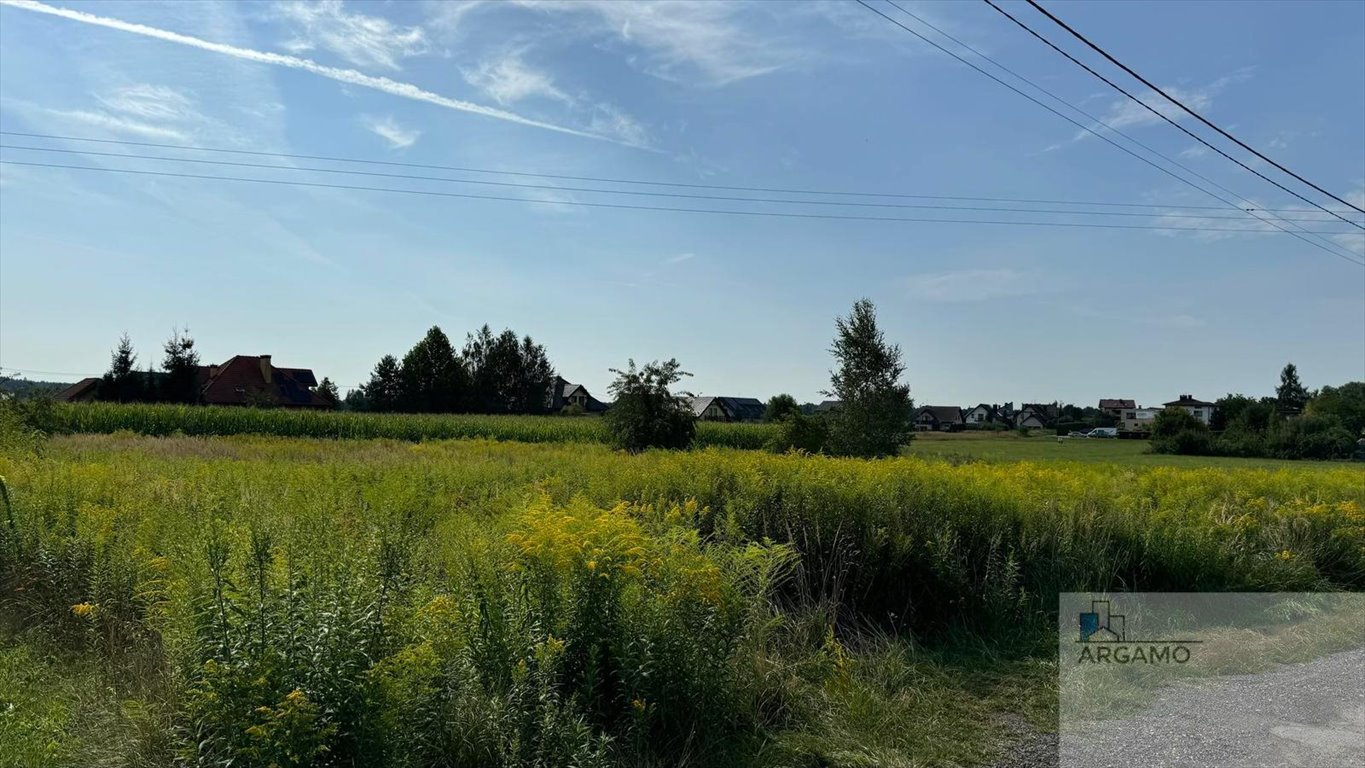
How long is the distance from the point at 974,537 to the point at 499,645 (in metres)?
4.89

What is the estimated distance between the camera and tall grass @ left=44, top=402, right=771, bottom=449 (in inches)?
1219

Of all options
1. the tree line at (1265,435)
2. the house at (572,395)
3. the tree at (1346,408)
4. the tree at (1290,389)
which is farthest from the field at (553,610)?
the tree at (1290,389)

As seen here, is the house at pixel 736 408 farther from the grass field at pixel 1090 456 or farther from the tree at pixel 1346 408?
the tree at pixel 1346 408

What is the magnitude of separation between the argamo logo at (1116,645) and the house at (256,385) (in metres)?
51.4

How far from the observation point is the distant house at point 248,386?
53.5 metres

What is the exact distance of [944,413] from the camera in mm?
110125

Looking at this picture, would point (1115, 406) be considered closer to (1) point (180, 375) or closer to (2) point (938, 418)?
(2) point (938, 418)

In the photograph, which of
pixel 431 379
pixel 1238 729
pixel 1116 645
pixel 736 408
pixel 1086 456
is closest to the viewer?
pixel 1238 729

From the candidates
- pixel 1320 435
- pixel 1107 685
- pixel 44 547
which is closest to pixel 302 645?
pixel 44 547

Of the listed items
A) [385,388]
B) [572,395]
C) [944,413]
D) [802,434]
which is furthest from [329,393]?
[944,413]

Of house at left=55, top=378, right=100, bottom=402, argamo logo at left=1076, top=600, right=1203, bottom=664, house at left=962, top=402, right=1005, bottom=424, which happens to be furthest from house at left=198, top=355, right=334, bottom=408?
house at left=962, top=402, right=1005, bottom=424

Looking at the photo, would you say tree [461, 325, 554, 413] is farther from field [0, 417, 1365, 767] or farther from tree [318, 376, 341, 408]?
field [0, 417, 1365, 767]

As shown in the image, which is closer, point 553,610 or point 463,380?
point 553,610

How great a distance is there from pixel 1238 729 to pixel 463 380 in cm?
7063
